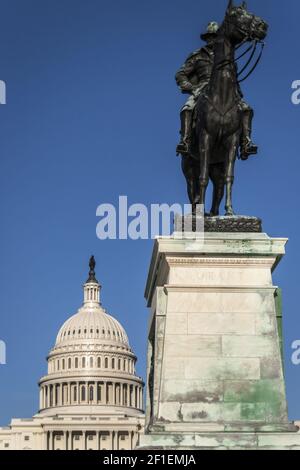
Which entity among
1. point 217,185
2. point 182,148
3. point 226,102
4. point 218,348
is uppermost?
point 226,102

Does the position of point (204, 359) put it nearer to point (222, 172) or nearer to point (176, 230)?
point (176, 230)

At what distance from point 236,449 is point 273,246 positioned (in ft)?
9.79

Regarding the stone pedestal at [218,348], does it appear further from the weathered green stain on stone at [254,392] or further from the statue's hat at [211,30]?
the statue's hat at [211,30]

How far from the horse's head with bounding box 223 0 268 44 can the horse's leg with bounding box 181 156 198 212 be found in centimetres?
217

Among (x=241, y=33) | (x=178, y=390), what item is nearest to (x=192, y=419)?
(x=178, y=390)

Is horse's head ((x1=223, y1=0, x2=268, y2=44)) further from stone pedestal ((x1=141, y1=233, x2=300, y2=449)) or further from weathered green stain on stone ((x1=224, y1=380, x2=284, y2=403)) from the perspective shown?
weathered green stain on stone ((x1=224, y1=380, x2=284, y2=403))

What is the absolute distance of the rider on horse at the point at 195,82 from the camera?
1770 cm

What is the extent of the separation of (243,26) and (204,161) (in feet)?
6.90

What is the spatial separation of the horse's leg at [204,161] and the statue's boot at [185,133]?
0.37 meters

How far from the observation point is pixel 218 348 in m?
15.9

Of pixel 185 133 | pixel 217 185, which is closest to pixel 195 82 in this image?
pixel 185 133

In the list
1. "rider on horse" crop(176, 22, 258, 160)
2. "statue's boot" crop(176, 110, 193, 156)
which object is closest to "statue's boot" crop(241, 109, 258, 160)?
"rider on horse" crop(176, 22, 258, 160)

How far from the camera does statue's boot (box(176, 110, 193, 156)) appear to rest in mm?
17703

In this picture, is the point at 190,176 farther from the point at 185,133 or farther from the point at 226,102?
the point at 226,102
